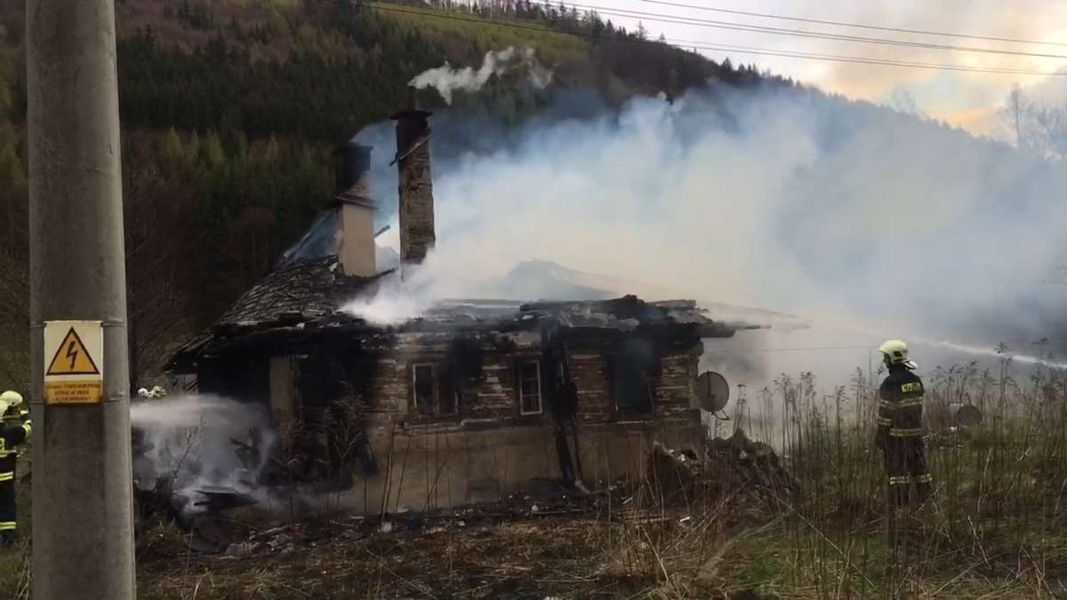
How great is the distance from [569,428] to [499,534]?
180 inches

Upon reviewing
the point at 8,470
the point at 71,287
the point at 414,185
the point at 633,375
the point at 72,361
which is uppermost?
the point at 414,185

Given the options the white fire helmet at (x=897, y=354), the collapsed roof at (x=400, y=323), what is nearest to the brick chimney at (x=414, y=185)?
the collapsed roof at (x=400, y=323)

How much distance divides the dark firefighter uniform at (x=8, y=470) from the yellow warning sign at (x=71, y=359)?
7.74 meters

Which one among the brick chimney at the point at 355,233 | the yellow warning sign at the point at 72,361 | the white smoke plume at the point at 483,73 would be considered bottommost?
the yellow warning sign at the point at 72,361

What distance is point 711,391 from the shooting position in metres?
15.6

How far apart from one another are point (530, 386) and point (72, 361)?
11.7 meters

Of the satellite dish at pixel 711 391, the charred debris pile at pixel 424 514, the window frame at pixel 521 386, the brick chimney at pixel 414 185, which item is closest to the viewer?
the charred debris pile at pixel 424 514

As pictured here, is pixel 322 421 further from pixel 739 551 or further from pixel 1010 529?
pixel 1010 529

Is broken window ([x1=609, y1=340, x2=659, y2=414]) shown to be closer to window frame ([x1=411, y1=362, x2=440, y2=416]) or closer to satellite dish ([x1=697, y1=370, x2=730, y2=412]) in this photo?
satellite dish ([x1=697, y1=370, x2=730, y2=412])

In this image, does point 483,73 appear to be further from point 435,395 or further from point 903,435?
point 903,435

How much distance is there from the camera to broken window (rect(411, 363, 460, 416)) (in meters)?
13.6

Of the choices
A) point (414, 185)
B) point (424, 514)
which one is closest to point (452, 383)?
point (424, 514)

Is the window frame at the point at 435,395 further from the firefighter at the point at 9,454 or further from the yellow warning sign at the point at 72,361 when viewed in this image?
the yellow warning sign at the point at 72,361

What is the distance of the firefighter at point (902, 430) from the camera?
835 cm
